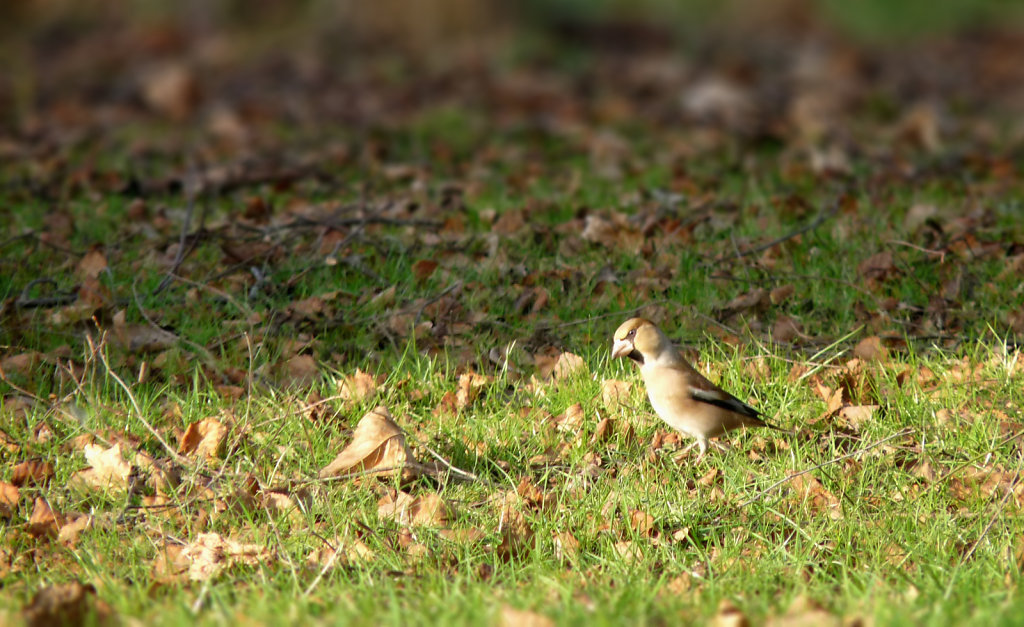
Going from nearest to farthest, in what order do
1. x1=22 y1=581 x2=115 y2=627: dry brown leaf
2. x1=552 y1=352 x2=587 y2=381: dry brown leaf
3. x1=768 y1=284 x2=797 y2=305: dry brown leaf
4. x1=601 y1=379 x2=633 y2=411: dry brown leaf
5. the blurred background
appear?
x1=22 y1=581 x2=115 y2=627: dry brown leaf
x1=601 y1=379 x2=633 y2=411: dry brown leaf
x1=552 y1=352 x2=587 y2=381: dry brown leaf
x1=768 y1=284 x2=797 y2=305: dry brown leaf
the blurred background

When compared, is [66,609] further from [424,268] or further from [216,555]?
[424,268]

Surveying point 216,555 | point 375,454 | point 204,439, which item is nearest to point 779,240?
point 375,454

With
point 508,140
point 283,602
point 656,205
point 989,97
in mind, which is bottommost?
point 989,97

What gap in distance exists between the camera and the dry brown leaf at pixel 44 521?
12.1 feet

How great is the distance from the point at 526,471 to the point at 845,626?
4.98 feet

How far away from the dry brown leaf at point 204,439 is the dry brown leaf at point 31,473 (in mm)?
460

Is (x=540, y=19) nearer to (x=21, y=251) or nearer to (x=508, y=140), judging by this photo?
(x=508, y=140)

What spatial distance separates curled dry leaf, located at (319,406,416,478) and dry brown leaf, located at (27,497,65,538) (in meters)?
0.88

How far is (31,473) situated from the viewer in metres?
4.00

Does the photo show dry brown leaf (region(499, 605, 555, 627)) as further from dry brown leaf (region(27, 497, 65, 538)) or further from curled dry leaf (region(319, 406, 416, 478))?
dry brown leaf (region(27, 497, 65, 538))

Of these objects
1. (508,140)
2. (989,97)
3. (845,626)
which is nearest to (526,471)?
(845,626)

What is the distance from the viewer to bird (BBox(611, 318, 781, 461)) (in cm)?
381

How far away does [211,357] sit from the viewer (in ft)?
15.0

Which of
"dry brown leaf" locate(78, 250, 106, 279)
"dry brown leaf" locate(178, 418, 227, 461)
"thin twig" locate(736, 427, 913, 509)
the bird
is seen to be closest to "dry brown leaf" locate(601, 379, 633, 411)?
the bird
